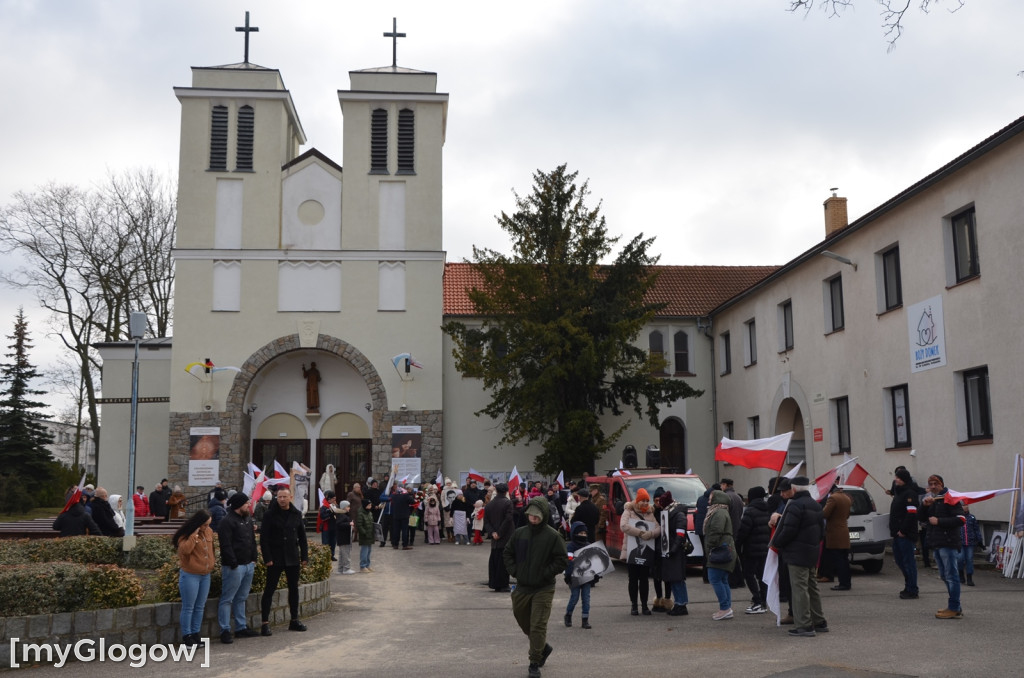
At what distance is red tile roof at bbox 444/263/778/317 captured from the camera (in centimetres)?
3497

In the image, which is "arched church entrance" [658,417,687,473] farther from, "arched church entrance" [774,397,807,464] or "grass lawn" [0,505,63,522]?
"grass lawn" [0,505,63,522]

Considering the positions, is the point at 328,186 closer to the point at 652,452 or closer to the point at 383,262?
the point at 383,262

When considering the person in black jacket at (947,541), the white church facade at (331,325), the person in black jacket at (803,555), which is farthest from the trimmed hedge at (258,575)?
the white church facade at (331,325)

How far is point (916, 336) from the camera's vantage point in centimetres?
2058

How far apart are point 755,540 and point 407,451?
20.1 metres

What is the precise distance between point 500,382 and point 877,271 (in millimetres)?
13706

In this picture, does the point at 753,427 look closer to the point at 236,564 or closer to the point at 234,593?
the point at 234,593

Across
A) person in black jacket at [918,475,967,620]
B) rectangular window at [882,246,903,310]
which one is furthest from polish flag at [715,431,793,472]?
rectangular window at [882,246,903,310]

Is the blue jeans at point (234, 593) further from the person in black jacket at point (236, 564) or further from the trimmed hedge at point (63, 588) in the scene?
the trimmed hedge at point (63, 588)

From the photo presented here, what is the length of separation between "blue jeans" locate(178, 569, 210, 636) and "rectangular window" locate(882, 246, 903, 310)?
16.9 metres

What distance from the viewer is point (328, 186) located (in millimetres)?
33031

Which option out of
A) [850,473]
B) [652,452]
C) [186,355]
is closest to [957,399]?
[850,473]

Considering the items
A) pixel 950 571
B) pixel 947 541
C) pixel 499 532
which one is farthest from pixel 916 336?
pixel 499 532

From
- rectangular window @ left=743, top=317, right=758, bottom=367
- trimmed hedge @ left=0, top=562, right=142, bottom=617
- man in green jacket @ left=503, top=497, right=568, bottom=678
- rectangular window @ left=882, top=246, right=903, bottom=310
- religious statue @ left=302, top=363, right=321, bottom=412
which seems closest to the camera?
man in green jacket @ left=503, top=497, right=568, bottom=678
